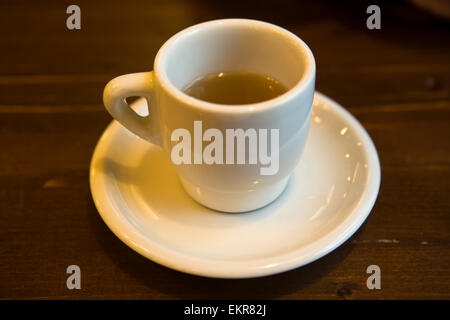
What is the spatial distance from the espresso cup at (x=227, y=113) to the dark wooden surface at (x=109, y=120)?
14cm

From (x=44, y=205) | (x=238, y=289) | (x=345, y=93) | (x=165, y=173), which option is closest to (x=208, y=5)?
(x=345, y=93)

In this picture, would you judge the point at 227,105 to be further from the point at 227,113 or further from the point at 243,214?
the point at 243,214

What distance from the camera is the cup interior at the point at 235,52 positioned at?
66 cm

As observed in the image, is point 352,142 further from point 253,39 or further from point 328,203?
point 253,39

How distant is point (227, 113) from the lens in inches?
22.1

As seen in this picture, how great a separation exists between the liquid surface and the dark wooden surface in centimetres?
25

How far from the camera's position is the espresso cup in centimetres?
58

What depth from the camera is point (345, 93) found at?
3.19ft

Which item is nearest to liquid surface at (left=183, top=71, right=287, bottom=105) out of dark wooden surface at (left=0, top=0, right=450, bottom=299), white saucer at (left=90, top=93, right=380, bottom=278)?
white saucer at (left=90, top=93, right=380, bottom=278)

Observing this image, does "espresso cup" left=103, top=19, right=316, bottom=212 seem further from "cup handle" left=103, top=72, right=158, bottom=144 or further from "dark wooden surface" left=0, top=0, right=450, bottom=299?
"dark wooden surface" left=0, top=0, right=450, bottom=299

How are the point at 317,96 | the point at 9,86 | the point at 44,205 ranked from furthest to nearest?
the point at 9,86, the point at 317,96, the point at 44,205

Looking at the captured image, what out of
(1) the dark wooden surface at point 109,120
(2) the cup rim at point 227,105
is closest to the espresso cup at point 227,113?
(2) the cup rim at point 227,105

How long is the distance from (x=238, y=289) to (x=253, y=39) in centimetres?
38

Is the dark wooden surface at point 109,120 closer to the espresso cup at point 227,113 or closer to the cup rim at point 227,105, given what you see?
the espresso cup at point 227,113
